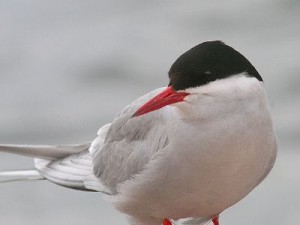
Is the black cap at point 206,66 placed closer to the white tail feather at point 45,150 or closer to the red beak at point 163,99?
the red beak at point 163,99

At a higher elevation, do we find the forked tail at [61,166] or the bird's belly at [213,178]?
Answer: the bird's belly at [213,178]

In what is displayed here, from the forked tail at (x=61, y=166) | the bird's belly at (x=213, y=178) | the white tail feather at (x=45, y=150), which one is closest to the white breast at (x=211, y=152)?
the bird's belly at (x=213, y=178)

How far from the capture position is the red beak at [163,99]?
191 inches

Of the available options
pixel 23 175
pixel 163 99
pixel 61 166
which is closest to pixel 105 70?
pixel 23 175

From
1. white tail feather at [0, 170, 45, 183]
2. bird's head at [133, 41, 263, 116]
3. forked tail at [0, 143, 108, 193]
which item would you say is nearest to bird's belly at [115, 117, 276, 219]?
bird's head at [133, 41, 263, 116]

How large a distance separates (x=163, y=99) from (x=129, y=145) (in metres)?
0.82

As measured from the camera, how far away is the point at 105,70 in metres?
11.0

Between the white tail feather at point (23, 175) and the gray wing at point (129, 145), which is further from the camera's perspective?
the white tail feather at point (23, 175)

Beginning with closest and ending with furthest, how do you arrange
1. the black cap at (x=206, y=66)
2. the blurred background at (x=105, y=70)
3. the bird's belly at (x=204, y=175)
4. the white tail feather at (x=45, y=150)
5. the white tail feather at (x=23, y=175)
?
1. the black cap at (x=206, y=66)
2. the bird's belly at (x=204, y=175)
3. the white tail feather at (x=45, y=150)
4. the white tail feather at (x=23, y=175)
5. the blurred background at (x=105, y=70)

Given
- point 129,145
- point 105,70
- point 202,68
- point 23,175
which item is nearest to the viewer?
point 202,68

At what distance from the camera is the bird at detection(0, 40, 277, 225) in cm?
484

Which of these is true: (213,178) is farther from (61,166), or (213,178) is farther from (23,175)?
(23,175)

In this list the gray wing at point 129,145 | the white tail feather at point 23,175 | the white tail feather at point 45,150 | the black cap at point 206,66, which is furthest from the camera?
the white tail feather at point 23,175

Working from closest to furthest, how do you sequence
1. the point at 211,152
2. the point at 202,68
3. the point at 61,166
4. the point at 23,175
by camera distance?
the point at 202,68
the point at 211,152
the point at 61,166
the point at 23,175
